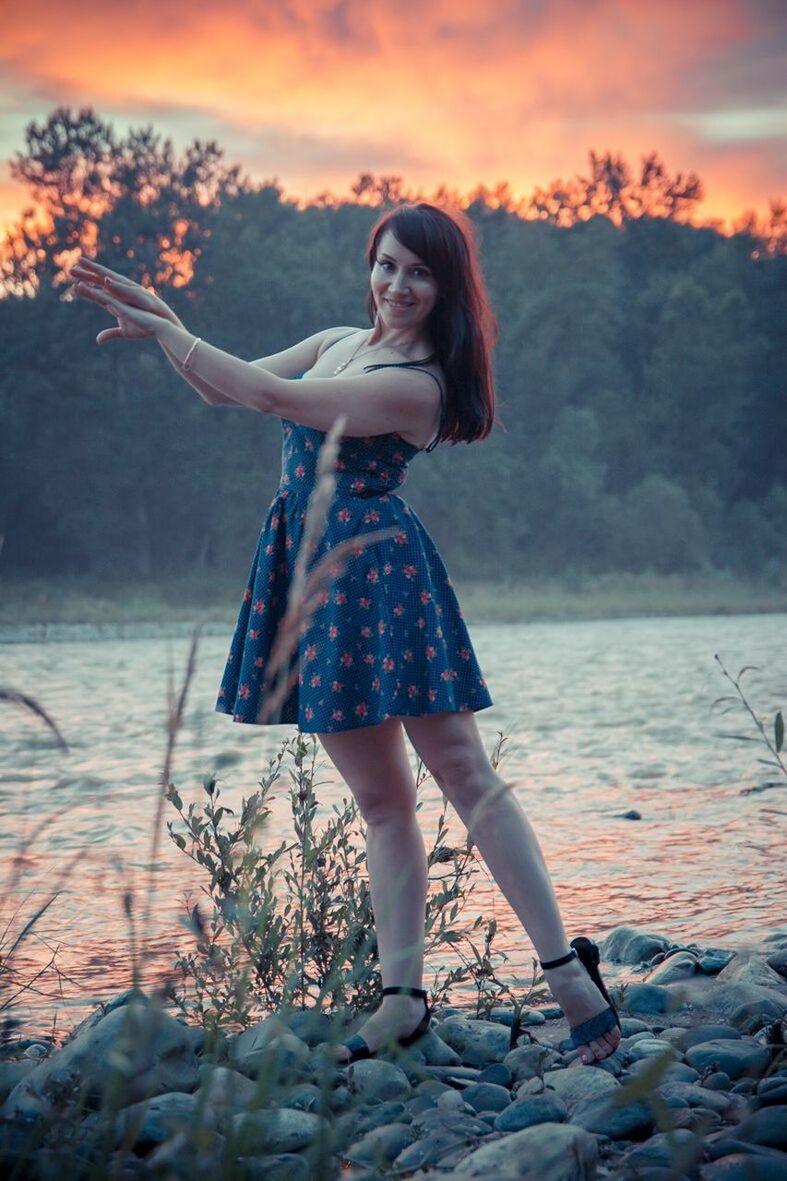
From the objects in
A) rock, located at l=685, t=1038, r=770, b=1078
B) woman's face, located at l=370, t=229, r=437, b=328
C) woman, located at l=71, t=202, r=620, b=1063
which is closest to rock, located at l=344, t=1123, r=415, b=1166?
woman, located at l=71, t=202, r=620, b=1063

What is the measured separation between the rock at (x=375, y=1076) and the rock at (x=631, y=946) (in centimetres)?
132

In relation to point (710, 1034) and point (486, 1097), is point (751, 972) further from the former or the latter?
point (486, 1097)

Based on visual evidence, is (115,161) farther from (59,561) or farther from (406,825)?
(406,825)

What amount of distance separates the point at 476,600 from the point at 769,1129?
25.7m

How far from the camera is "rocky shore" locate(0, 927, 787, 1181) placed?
1.78 m

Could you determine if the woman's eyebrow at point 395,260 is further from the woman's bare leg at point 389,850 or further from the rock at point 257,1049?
→ the rock at point 257,1049

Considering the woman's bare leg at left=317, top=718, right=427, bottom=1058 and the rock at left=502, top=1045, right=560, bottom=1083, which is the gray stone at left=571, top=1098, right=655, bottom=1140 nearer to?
the rock at left=502, top=1045, right=560, bottom=1083

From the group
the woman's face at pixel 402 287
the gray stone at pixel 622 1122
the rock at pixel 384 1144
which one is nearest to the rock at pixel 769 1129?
the gray stone at pixel 622 1122

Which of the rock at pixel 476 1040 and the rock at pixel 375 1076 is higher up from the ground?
the rock at pixel 375 1076

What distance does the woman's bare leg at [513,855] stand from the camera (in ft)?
8.75

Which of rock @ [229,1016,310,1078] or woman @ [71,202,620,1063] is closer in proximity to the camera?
rock @ [229,1016,310,1078]

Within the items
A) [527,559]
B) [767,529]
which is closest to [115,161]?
[527,559]

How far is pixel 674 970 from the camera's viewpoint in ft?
11.7

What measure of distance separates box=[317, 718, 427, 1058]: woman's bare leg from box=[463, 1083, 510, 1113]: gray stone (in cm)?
21
